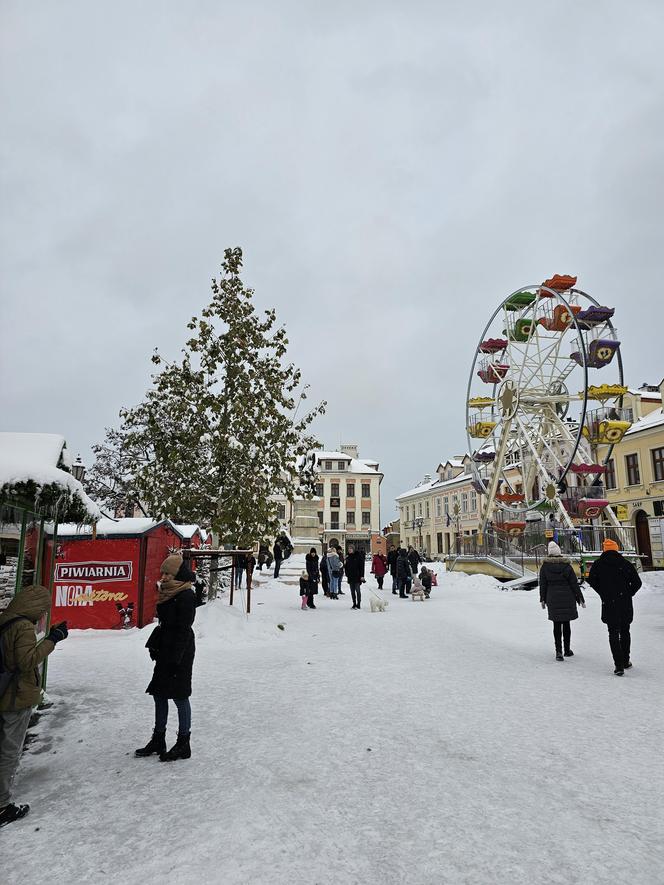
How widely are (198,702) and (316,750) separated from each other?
2.13 meters

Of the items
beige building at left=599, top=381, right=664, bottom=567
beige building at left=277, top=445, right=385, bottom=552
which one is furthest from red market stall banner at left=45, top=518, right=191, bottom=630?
beige building at left=277, top=445, right=385, bottom=552

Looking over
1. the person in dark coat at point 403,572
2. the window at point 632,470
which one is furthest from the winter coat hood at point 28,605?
the window at point 632,470

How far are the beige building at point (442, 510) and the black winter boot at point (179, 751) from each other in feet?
185

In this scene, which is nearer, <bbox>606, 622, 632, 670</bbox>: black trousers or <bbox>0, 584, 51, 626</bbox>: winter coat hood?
<bbox>0, 584, 51, 626</bbox>: winter coat hood

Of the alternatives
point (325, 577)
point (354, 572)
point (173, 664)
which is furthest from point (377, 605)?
point (173, 664)

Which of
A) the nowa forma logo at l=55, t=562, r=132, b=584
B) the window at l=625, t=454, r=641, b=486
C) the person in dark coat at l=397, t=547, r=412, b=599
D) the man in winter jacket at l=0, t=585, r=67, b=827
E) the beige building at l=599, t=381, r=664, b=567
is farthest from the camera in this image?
the window at l=625, t=454, r=641, b=486

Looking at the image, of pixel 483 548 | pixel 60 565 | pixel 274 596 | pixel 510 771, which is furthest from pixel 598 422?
pixel 510 771

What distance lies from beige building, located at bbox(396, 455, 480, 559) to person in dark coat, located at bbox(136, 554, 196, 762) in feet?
185

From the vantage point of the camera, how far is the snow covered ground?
3.20 metres

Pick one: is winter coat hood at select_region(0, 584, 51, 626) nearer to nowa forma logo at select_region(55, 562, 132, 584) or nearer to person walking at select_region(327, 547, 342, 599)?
nowa forma logo at select_region(55, 562, 132, 584)

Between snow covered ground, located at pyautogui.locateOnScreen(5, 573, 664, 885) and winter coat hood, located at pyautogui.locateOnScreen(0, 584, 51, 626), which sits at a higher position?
winter coat hood, located at pyautogui.locateOnScreen(0, 584, 51, 626)

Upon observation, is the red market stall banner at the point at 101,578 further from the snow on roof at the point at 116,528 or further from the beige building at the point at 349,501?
the beige building at the point at 349,501

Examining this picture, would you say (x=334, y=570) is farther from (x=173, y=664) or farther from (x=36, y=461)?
(x=36, y=461)

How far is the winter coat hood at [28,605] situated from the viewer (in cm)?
394
